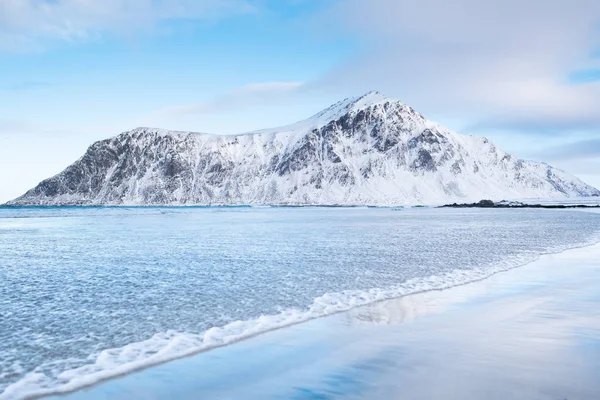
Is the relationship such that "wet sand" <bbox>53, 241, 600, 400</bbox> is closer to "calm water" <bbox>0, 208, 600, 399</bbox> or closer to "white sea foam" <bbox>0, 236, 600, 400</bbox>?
"white sea foam" <bbox>0, 236, 600, 400</bbox>

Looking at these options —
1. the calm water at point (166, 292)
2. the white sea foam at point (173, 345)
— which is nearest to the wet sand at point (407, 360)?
the white sea foam at point (173, 345)

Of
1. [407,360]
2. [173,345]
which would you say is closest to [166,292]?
[173,345]

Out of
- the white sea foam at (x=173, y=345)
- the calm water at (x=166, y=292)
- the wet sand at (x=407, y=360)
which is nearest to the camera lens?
the wet sand at (x=407, y=360)

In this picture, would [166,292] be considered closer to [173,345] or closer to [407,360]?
[173,345]

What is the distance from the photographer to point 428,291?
13539 millimetres

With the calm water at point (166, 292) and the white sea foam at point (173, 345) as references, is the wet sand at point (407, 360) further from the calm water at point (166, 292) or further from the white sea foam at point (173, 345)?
the calm water at point (166, 292)

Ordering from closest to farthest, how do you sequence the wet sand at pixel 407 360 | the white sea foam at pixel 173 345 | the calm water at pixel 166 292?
the wet sand at pixel 407 360 < the white sea foam at pixel 173 345 < the calm water at pixel 166 292

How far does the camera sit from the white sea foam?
6582 mm

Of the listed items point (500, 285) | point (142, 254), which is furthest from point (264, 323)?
point (142, 254)

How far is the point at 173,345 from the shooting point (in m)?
8.34

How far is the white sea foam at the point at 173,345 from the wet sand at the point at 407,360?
27cm

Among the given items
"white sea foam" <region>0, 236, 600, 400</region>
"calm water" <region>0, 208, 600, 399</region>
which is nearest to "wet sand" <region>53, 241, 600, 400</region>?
"white sea foam" <region>0, 236, 600, 400</region>

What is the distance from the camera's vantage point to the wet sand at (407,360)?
20.5ft

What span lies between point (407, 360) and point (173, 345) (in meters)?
3.82
